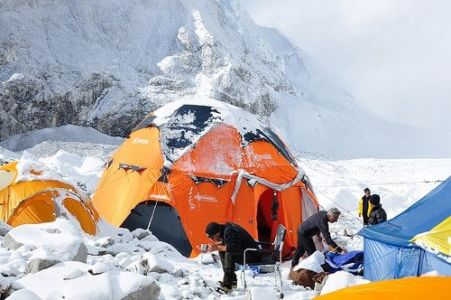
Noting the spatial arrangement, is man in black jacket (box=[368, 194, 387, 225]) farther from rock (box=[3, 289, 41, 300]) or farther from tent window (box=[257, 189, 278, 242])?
rock (box=[3, 289, 41, 300])

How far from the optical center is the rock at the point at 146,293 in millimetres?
4656

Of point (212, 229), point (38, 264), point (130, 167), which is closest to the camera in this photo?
point (38, 264)

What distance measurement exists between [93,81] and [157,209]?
73.3 ft

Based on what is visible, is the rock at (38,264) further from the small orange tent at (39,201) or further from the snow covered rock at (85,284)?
the small orange tent at (39,201)

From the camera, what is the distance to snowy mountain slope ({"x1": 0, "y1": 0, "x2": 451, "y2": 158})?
3037cm

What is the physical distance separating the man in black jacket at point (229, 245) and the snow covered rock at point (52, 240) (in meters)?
2.01

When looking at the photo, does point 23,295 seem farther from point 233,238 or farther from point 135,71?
point 135,71

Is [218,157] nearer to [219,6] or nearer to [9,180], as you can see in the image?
[9,180]

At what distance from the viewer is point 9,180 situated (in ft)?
32.2

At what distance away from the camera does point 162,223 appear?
1093cm

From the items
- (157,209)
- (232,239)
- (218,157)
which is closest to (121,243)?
(232,239)

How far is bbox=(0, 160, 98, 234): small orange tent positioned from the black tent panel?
162 cm

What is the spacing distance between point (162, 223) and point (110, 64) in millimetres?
24887

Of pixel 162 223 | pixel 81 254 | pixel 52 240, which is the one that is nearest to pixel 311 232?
pixel 162 223
